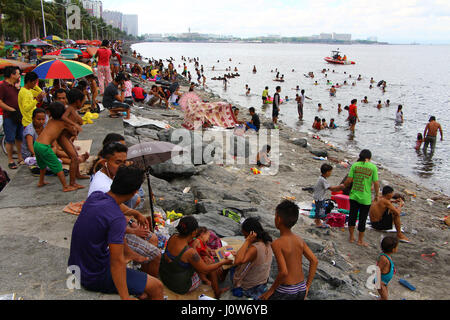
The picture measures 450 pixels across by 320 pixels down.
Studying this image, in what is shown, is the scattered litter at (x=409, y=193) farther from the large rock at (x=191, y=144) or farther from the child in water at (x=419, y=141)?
the child in water at (x=419, y=141)

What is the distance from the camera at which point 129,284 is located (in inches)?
119

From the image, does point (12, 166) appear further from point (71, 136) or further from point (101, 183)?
point (101, 183)

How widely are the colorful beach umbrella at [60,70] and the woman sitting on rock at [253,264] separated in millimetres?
5957

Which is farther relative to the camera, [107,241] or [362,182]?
[362,182]

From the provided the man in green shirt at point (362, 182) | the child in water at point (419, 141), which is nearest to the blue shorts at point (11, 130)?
the man in green shirt at point (362, 182)

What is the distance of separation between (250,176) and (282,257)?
21.6ft

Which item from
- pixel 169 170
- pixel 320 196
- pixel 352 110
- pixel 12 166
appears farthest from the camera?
pixel 352 110

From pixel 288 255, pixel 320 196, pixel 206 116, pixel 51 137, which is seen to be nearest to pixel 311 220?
pixel 320 196

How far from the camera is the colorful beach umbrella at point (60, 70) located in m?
7.64

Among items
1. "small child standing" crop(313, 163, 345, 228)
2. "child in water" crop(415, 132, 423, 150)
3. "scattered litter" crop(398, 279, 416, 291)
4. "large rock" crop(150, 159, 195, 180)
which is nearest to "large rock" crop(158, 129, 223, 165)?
"large rock" crop(150, 159, 195, 180)

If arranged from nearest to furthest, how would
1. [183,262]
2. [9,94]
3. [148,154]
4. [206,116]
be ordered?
[183,262] < [148,154] < [9,94] < [206,116]

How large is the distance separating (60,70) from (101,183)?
5065 millimetres

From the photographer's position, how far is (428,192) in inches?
430

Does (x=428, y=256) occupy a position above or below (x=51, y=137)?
below
